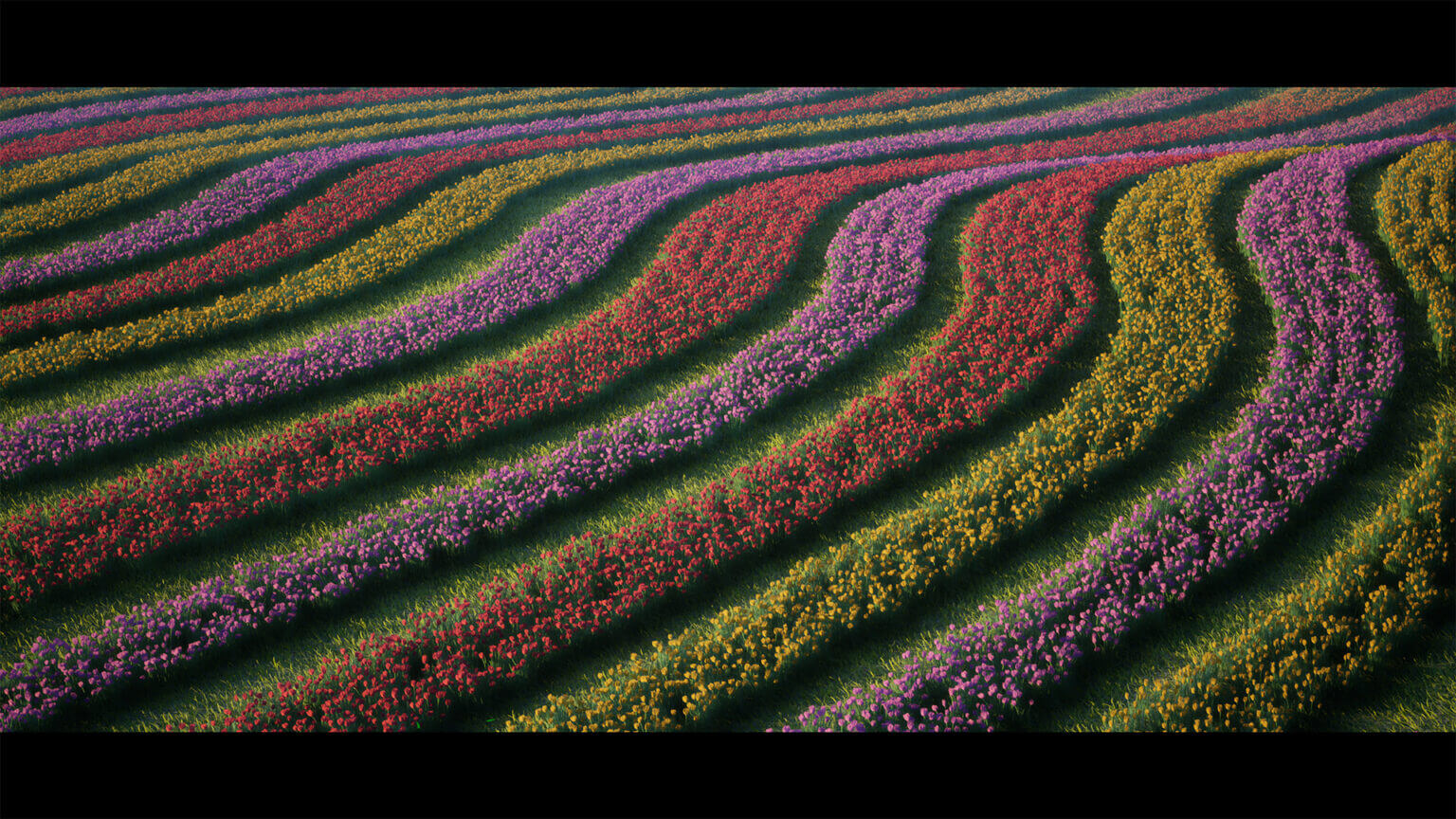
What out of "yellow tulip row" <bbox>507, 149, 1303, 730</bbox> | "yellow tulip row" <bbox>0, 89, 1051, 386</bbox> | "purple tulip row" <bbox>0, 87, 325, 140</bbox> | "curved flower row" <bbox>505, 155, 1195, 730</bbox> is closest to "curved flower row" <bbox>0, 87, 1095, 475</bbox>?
"yellow tulip row" <bbox>0, 89, 1051, 386</bbox>

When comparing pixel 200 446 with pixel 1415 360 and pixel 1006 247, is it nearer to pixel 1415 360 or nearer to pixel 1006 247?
pixel 1006 247

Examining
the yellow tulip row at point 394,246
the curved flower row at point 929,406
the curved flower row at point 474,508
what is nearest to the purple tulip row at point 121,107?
the yellow tulip row at point 394,246

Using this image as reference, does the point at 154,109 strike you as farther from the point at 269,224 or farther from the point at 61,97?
the point at 269,224

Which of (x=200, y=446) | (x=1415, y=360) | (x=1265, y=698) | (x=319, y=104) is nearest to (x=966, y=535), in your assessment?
(x=1265, y=698)

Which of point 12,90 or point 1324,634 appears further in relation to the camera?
point 12,90

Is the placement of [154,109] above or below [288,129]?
above

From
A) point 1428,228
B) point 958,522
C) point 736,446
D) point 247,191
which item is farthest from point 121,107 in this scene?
point 1428,228
